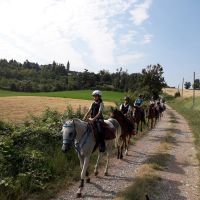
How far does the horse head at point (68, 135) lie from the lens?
28.8 ft

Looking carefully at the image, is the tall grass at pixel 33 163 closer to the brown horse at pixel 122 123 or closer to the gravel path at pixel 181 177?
the brown horse at pixel 122 123

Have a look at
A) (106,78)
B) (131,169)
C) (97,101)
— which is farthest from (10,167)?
(106,78)

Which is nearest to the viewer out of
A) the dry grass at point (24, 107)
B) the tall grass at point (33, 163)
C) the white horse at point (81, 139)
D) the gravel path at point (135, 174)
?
the tall grass at point (33, 163)

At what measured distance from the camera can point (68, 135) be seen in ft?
29.3

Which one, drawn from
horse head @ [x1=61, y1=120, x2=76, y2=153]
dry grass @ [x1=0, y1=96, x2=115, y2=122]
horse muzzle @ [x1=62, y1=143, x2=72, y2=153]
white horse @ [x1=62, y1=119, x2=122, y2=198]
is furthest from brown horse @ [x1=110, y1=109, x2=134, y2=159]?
dry grass @ [x1=0, y1=96, x2=115, y2=122]

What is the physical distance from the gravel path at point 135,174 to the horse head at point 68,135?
54.2 inches

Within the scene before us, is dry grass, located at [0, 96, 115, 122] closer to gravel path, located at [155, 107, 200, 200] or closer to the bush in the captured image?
gravel path, located at [155, 107, 200, 200]

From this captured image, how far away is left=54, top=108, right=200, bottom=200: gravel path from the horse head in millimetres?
1377

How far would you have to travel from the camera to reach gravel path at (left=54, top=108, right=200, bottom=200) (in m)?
9.55

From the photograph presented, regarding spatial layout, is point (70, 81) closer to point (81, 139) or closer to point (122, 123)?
point (122, 123)

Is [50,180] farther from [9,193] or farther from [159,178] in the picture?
[159,178]

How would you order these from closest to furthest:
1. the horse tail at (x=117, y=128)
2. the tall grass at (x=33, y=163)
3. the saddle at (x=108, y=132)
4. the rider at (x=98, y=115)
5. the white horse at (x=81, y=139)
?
the tall grass at (x=33, y=163), the white horse at (x=81, y=139), the rider at (x=98, y=115), the saddle at (x=108, y=132), the horse tail at (x=117, y=128)

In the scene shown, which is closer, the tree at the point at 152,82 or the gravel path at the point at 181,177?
the gravel path at the point at 181,177

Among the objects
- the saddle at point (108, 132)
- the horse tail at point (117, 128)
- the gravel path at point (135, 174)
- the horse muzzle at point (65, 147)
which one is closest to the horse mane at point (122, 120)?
the horse tail at point (117, 128)
